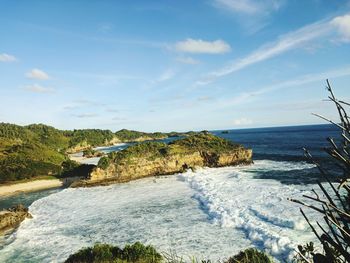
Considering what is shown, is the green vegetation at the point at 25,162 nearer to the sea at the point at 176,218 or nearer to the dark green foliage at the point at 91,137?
the sea at the point at 176,218

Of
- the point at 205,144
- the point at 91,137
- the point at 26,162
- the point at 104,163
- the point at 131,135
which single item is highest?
the point at 91,137

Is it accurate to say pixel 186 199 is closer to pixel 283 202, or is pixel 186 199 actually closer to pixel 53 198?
pixel 283 202

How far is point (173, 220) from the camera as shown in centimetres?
2573

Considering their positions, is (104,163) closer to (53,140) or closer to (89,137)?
(53,140)

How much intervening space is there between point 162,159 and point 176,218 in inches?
1021

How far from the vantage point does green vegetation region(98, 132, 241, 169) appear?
4989 centimetres

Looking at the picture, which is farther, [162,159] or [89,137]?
[89,137]

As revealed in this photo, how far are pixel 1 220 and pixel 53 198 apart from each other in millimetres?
11293

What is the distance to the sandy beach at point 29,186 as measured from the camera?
47219 millimetres

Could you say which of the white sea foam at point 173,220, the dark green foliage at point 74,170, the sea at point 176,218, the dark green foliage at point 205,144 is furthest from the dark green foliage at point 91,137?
the white sea foam at point 173,220

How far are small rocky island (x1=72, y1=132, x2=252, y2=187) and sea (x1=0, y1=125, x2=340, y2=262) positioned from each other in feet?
15.8

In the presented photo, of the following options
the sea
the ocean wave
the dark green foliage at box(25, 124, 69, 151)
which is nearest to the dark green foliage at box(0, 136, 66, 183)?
the sea

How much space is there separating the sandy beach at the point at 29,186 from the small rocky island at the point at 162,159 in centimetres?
625

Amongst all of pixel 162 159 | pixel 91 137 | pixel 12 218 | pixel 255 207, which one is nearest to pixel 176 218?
pixel 255 207
